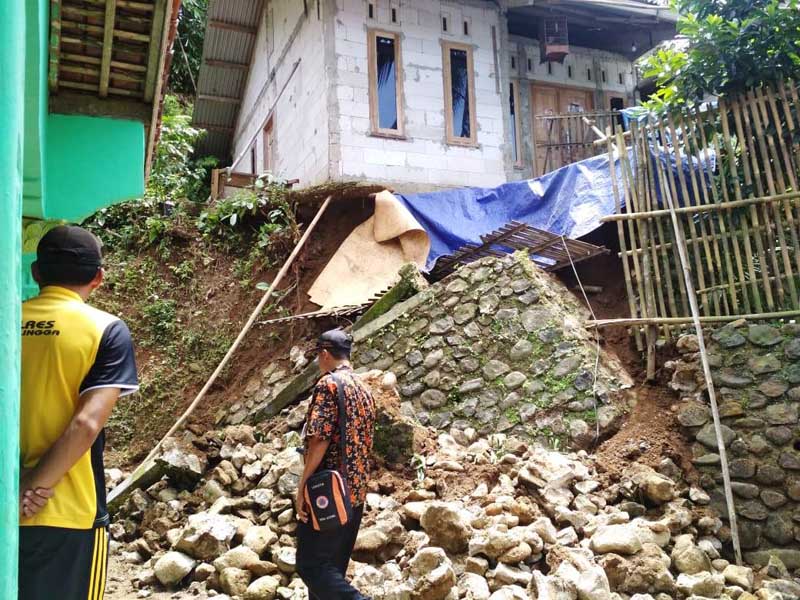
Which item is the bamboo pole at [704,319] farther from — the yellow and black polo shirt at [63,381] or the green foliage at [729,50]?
the yellow and black polo shirt at [63,381]

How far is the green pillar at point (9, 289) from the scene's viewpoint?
154 centimetres

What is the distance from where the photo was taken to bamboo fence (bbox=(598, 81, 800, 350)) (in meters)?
6.13

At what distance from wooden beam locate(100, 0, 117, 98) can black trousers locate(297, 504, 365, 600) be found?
2.70 m

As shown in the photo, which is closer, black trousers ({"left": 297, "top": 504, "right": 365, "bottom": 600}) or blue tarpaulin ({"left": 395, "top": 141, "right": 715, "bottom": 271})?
black trousers ({"left": 297, "top": 504, "right": 365, "bottom": 600})

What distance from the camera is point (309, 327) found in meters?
8.74

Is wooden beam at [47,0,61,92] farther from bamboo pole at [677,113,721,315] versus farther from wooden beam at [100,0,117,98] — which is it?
bamboo pole at [677,113,721,315]

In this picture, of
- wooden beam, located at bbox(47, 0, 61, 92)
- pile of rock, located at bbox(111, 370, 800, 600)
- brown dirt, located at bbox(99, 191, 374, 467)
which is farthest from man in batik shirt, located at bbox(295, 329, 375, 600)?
brown dirt, located at bbox(99, 191, 374, 467)

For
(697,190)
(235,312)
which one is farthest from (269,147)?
(697,190)

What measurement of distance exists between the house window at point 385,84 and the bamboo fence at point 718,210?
4279 mm

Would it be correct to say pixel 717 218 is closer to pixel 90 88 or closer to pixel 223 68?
pixel 90 88

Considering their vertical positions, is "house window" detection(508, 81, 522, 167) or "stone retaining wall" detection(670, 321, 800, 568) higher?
"house window" detection(508, 81, 522, 167)

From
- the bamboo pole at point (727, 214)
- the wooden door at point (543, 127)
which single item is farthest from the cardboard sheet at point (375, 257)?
the wooden door at point (543, 127)

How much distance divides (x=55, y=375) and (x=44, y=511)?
0.41m

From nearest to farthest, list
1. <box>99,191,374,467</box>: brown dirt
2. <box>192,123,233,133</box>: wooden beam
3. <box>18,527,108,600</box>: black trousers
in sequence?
1. <box>18,527,108,600</box>: black trousers
2. <box>99,191,374,467</box>: brown dirt
3. <box>192,123,233,133</box>: wooden beam
